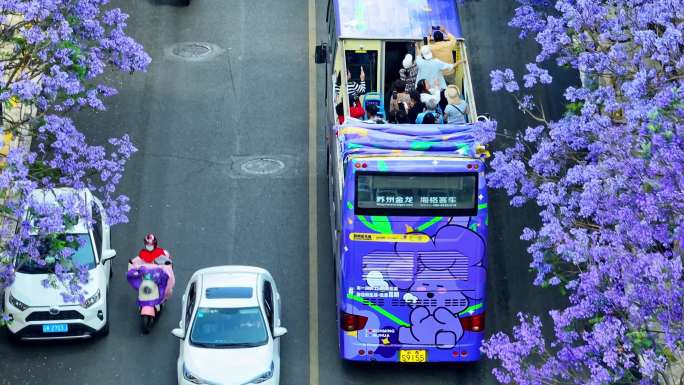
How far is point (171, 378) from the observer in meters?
22.8

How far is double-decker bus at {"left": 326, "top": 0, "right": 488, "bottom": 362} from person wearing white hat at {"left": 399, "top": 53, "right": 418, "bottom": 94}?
157 centimetres

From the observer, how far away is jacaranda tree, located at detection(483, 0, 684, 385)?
17312 millimetres

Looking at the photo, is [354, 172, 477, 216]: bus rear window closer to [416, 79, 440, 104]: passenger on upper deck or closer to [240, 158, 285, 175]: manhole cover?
[416, 79, 440, 104]: passenger on upper deck

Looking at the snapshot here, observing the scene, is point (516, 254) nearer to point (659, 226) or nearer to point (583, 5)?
point (583, 5)

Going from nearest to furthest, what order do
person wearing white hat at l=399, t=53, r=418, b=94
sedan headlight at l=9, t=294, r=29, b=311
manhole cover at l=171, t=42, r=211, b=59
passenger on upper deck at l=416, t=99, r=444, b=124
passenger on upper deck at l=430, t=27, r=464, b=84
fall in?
sedan headlight at l=9, t=294, r=29, b=311, passenger on upper deck at l=416, t=99, r=444, b=124, passenger on upper deck at l=430, t=27, r=464, b=84, person wearing white hat at l=399, t=53, r=418, b=94, manhole cover at l=171, t=42, r=211, b=59

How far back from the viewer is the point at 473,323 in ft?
73.3

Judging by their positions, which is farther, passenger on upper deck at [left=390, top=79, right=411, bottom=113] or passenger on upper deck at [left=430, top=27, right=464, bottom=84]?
passenger on upper deck at [left=430, top=27, right=464, bottom=84]

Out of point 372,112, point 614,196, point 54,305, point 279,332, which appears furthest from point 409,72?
point 54,305

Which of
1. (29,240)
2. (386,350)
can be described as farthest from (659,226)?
(29,240)

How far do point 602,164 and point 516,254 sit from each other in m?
7.07

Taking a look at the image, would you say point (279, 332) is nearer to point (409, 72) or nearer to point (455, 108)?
point (455, 108)

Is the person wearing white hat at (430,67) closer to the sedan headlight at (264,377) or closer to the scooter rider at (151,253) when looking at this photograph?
the scooter rider at (151,253)

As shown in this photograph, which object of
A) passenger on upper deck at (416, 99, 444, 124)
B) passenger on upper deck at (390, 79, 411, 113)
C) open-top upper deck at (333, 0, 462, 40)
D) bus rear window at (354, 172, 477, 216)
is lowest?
bus rear window at (354, 172, 477, 216)

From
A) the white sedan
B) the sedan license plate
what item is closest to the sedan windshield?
the white sedan
